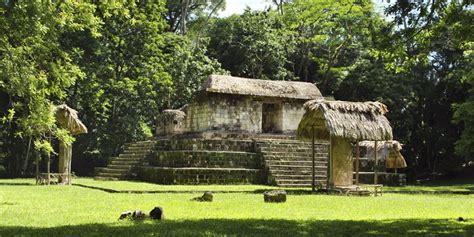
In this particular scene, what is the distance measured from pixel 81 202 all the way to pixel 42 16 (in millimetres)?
4015

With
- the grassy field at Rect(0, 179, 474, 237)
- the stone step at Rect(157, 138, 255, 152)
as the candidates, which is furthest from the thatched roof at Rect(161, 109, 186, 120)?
the grassy field at Rect(0, 179, 474, 237)

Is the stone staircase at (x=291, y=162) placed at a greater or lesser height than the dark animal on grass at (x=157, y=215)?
greater

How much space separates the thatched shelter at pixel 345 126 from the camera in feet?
51.6

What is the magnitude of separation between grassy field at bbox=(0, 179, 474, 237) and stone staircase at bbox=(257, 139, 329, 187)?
621 centimetres

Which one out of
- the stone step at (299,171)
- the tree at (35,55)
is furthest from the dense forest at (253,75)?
the tree at (35,55)

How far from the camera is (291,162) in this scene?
20953 mm

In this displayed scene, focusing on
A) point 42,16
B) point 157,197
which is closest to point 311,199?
point 157,197

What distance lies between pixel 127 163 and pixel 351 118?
33.8 ft

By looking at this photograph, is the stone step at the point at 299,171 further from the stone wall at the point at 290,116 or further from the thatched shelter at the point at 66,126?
the thatched shelter at the point at 66,126

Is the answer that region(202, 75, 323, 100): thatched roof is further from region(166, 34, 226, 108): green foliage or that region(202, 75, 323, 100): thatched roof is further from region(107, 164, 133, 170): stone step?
region(166, 34, 226, 108): green foliage

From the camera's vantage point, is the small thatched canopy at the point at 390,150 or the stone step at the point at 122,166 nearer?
the stone step at the point at 122,166

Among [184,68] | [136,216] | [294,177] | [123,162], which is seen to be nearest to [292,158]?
[294,177]

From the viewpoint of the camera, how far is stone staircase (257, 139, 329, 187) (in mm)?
19578

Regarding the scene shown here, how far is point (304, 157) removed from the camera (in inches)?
845
